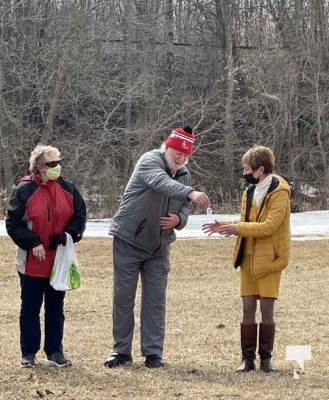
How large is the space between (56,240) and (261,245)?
1.50 meters

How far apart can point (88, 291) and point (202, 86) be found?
18061 mm

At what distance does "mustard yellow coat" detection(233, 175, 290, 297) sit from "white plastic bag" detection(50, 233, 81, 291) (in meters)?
1.24

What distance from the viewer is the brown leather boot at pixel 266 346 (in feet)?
21.3

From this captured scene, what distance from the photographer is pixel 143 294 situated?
6852 mm


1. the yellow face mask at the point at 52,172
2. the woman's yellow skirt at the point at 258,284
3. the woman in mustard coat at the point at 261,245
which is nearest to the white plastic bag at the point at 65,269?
the yellow face mask at the point at 52,172

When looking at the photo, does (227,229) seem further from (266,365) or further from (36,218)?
(36,218)

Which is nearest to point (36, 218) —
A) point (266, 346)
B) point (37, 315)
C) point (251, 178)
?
point (37, 315)

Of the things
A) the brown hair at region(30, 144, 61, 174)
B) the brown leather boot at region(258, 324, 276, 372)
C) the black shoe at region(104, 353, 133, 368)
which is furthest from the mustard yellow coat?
the brown hair at region(30, 144, 61, 174)

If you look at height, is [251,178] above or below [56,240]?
above

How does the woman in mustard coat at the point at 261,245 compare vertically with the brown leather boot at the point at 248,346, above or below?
above

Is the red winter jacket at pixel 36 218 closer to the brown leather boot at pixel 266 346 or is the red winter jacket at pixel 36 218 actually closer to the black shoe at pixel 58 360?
the black shoe at pixel 58 360

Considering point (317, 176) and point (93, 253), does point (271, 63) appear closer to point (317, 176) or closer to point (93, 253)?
point (317, 176)

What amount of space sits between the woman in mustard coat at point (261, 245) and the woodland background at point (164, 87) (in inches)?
690

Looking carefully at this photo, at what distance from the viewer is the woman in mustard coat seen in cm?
644
